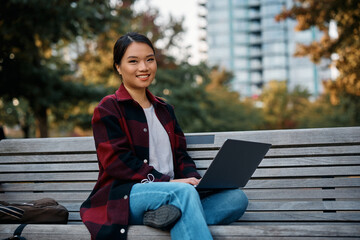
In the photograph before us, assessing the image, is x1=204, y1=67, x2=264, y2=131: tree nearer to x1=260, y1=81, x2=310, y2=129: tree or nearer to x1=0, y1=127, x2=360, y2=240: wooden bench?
x1=260, y1=81, x2=310, y2=129: tree

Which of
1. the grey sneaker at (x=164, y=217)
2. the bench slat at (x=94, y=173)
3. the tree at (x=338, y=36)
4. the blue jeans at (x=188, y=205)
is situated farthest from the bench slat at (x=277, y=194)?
the tree at (x=338, y=36)

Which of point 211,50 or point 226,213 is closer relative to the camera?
point 226,213

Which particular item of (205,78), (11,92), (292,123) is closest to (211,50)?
(292,123)

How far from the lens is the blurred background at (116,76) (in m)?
9.85

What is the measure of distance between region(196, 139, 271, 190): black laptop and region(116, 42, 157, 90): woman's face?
0.82m

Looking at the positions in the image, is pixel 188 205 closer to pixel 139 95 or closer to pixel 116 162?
pixel 116 162

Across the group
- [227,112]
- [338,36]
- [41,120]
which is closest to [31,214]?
[338,36]

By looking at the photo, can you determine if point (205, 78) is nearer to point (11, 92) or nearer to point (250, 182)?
point (11, 92)

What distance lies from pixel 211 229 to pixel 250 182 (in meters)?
0.93

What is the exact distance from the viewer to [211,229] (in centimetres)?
221

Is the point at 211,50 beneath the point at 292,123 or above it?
above

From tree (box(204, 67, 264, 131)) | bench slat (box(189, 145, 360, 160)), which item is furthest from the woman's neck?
tree (box(204, 67, 264, 131))

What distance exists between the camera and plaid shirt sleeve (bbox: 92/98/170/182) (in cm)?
240

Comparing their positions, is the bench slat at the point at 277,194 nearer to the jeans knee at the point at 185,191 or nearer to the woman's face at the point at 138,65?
the jeans knee at the point at 185,191
